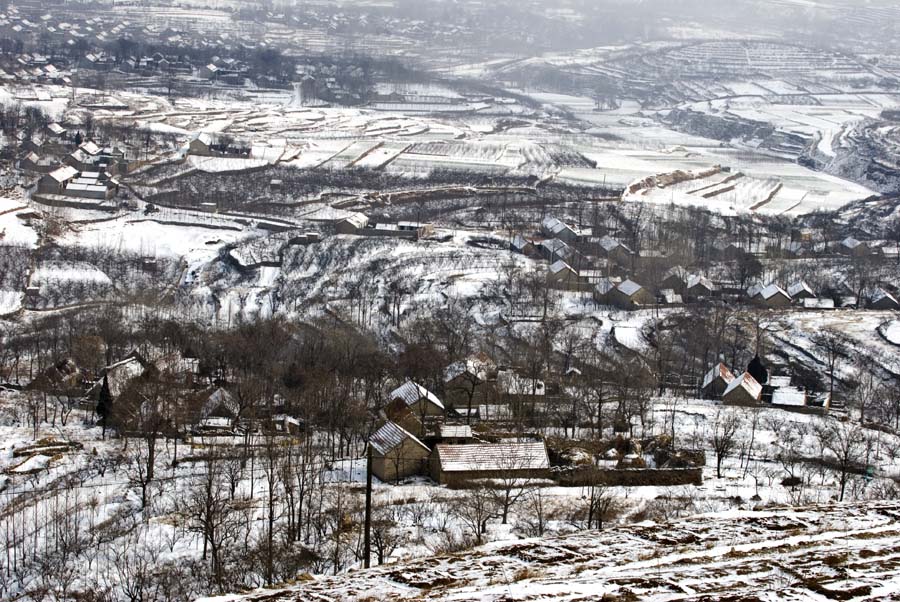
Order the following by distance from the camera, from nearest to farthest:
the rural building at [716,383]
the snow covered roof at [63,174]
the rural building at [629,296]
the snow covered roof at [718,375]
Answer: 1. the rural building at [716,383]
2. the snow covered roof at [718,375]
3. the rural building at [629,296]
4. the snow covered roof at [63,174]

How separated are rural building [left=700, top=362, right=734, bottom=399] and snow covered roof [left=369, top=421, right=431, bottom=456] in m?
7.34

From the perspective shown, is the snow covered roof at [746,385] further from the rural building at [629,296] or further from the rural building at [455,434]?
the rural building at [629,296]

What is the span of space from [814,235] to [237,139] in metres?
22.4

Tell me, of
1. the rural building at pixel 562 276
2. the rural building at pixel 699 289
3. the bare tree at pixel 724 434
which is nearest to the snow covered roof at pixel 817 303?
the rural building at pixel 699 289

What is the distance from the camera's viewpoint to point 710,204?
129ft

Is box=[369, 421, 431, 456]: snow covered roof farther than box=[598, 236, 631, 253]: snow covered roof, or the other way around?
box=[598, 236, 631, 253]: snow covered roof

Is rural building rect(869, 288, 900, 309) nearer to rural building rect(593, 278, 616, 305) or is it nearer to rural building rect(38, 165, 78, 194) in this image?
rural building rect(593, 278, 616, 305)

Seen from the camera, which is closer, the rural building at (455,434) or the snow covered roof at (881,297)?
the rural building at (455,434)

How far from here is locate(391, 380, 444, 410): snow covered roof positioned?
745 inches

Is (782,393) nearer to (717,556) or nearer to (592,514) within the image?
(592,514)

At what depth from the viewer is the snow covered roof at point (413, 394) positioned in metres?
18.9

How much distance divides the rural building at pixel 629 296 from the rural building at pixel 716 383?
6.01m

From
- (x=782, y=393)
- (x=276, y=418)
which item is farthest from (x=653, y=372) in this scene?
(x=276, y=418)

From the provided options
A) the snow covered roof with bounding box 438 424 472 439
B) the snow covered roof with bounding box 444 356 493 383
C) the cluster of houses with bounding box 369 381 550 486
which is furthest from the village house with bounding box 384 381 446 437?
the snow covered roof with bounding box 444 356 493 383
